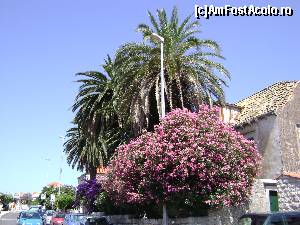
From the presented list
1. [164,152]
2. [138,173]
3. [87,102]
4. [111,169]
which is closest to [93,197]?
[87,102]

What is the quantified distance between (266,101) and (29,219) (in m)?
18.5

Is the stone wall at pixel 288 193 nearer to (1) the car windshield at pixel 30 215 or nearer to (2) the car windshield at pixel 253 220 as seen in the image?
(2) the car windshield at pixel 253 220

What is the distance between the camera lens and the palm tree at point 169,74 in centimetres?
2500

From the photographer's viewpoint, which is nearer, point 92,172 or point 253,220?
point 253,220

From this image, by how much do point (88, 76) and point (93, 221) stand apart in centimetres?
1404

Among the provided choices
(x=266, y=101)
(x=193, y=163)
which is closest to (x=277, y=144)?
(x=266, y=101)

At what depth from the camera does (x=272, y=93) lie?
29.4m

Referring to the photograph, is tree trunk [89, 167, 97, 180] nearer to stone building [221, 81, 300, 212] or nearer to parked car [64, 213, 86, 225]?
parked car [64, 213, 86, 225]

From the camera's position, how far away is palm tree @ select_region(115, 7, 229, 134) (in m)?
25.0

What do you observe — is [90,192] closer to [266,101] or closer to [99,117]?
[99,117]

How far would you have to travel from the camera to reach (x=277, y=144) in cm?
2498

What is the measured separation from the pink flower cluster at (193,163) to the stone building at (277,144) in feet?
6.87

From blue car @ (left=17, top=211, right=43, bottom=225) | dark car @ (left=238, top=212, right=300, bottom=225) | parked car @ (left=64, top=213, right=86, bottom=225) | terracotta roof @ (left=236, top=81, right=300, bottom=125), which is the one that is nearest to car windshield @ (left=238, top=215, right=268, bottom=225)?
dark car @ (left=238, top=212, right=300, bottom=225)

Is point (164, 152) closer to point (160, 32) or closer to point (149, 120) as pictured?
point (149, 120)
